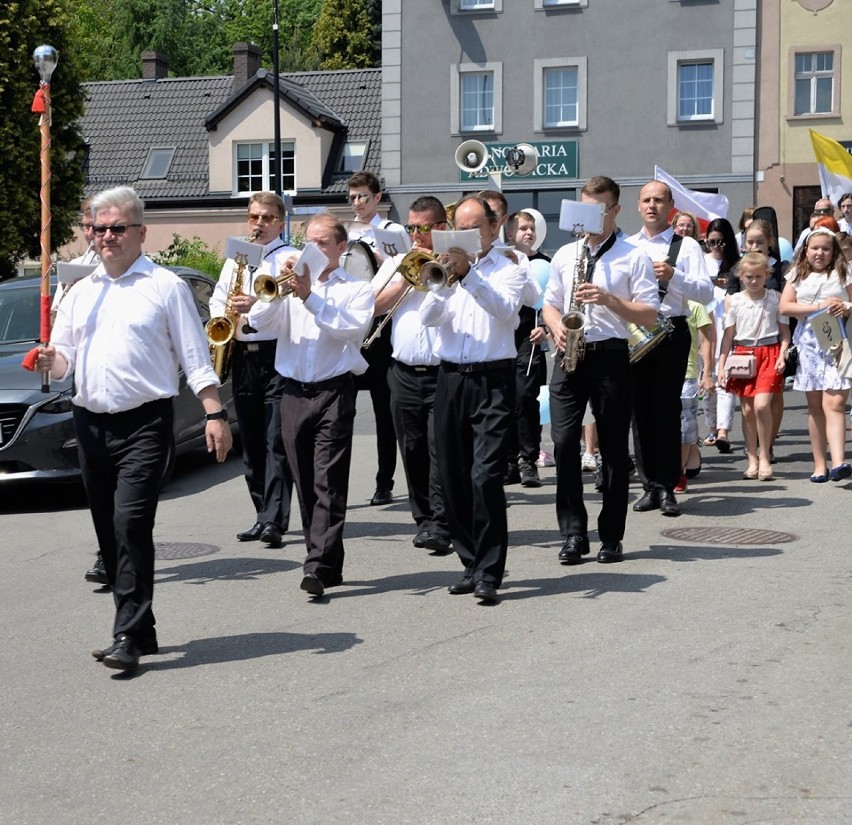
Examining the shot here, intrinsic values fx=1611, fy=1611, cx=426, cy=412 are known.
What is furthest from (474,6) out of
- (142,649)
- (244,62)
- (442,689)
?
(442,689)

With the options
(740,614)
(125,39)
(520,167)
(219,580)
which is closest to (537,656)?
(740,614)

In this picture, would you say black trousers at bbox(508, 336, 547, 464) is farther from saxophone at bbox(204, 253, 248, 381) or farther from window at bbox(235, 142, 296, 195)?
window at bbox(235, 142, 296, 195)

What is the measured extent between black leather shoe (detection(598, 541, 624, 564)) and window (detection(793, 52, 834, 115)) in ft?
112

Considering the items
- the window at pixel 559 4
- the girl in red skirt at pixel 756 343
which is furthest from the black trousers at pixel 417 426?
the window at pixel 559 4

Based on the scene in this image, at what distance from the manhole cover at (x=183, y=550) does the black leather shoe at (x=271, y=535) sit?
305mm

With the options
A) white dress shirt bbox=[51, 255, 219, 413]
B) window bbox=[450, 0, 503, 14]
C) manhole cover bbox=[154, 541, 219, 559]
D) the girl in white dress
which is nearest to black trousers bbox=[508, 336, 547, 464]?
the girl in white dress

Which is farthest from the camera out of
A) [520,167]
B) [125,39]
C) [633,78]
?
[125,39]

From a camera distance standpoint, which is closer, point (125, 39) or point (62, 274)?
point (62, 274)

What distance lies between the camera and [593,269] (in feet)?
29.7

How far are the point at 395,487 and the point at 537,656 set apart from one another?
5.78m

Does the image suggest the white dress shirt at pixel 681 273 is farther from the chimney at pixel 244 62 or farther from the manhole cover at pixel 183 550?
the chimney at pixel 244 62

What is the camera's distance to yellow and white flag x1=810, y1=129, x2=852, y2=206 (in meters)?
16.8

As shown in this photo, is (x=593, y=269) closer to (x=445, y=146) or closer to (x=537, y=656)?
(x=537, y=656)

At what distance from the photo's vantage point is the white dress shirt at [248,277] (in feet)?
32.1
